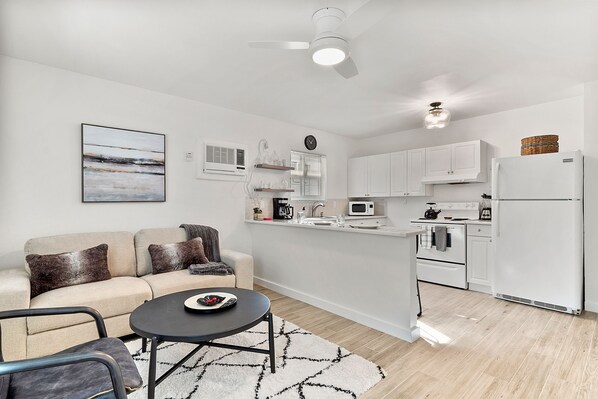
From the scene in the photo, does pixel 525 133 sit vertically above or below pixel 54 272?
above

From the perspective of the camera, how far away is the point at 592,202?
3.21 meters

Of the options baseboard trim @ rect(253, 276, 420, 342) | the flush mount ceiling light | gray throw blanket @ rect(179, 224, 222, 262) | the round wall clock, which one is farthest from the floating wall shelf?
the flush mount ceiling light

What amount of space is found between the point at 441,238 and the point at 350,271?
1.90 meters

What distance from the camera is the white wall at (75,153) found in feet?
8.74

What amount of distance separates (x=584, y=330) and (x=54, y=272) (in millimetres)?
4692

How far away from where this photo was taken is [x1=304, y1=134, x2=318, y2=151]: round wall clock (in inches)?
199

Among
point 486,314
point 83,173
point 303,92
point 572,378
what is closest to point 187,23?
point 303,92

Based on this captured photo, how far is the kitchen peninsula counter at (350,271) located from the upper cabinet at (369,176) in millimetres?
2323

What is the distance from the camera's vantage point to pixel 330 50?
192cm

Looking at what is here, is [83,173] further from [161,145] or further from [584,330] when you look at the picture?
[584,330]

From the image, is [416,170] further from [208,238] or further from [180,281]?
[180,281]

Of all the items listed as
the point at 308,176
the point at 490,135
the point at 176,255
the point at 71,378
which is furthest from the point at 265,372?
the point at 490,135

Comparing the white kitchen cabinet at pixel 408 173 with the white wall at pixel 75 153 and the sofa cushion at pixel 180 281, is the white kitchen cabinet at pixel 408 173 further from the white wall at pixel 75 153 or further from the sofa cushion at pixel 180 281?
the sofa cushion at pixel 180 281

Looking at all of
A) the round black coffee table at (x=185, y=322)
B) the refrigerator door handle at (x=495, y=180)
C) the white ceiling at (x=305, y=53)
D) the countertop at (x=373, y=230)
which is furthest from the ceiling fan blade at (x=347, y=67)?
the refrigerator door handle at (x=495, y=180)
